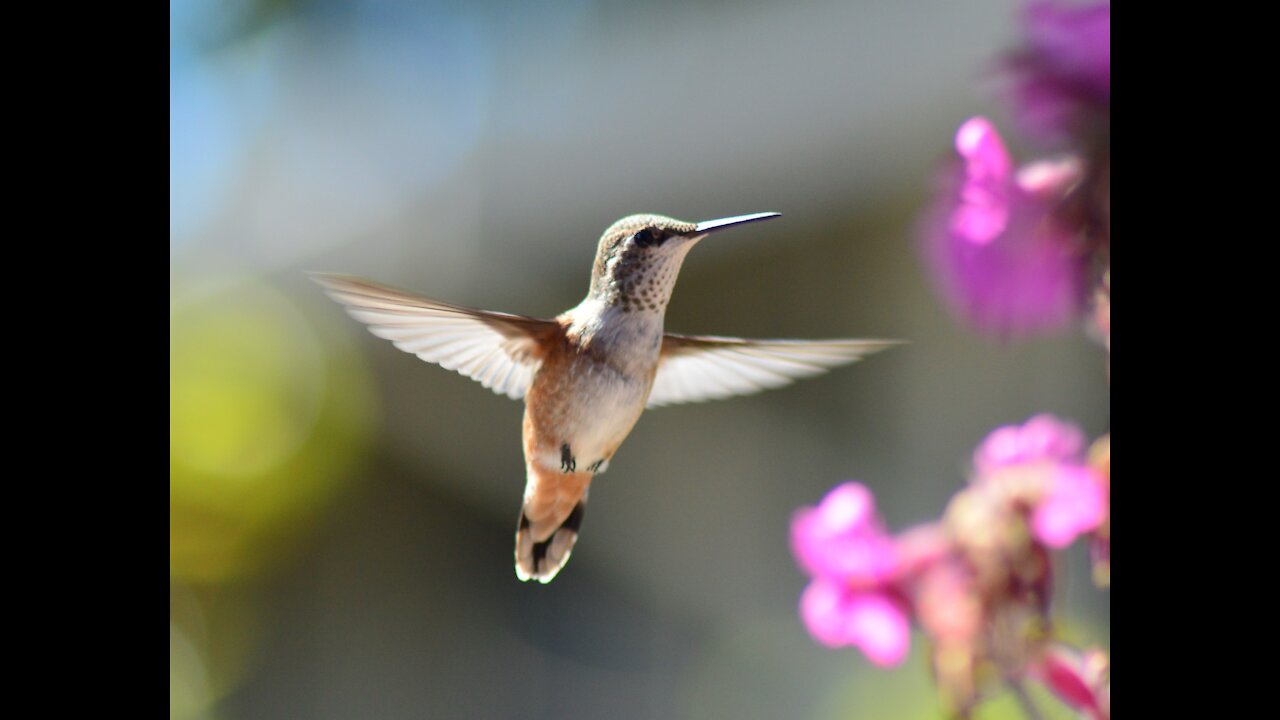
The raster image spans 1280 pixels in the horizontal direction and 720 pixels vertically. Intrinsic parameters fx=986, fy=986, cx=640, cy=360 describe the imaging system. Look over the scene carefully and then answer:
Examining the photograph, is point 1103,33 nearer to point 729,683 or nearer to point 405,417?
point 729,683

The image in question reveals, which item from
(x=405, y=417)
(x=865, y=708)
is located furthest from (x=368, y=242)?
(x=865, y=708)

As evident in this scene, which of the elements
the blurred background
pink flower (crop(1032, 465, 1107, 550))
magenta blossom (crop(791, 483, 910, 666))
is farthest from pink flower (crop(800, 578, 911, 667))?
the blurred background

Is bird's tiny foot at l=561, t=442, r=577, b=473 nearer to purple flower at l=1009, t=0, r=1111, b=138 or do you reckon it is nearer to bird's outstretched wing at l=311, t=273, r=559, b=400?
bird's outstretched wing at l=311, t=273, r=559, b=400

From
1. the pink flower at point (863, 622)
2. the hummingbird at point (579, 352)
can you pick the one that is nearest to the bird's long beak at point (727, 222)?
the hummingbird at point (579, 352)

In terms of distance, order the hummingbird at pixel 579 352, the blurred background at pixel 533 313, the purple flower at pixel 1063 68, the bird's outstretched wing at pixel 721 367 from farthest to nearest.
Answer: the blurred background at pixel 533 313 → the bird's outstretched wing at pixel 721 367 → the hummingbird at pixel 579 352 → the purple flower at pixel 1063 68

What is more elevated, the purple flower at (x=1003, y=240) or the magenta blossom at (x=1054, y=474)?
the purple flower at (x=1003, y=240)

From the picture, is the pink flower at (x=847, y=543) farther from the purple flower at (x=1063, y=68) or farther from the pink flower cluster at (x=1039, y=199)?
the purple flower at (x=1063, y=68)
